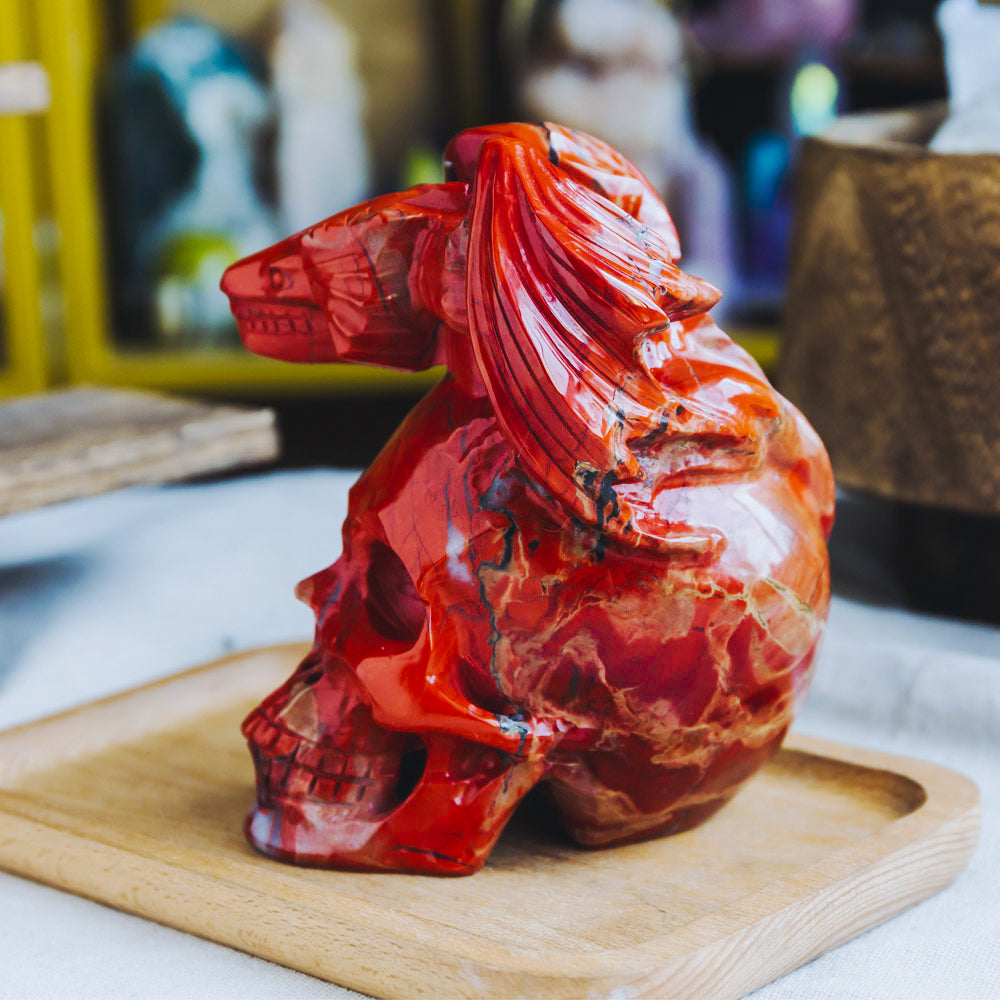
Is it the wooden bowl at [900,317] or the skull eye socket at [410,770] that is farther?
the wooden bowl at [900,317]

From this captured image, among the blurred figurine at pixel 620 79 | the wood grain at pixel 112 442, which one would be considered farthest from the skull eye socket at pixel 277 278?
the blurred figurine at pixel 620 79

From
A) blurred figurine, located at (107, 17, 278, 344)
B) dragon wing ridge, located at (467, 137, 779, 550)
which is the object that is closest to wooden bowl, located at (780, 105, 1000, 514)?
dragon wing ridge, located at (467, 137, 779, 550)

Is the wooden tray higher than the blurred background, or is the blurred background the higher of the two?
the blurred background

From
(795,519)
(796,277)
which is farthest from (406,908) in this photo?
(796,277)

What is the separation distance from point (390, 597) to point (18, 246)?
1151 mm

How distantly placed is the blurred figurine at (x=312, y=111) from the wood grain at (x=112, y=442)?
63 cm

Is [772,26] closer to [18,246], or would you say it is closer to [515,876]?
[18,246]

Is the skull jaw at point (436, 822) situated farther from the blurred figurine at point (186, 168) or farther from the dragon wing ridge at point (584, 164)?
the blurred figurine at point (186, 168)

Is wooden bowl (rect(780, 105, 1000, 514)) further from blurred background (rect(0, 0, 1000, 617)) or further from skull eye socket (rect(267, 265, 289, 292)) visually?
blurred background (rect(0, 0, 1000, 617))

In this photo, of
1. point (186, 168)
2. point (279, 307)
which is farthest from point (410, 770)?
point (186, 168)

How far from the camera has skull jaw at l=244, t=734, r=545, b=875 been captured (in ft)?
1.59

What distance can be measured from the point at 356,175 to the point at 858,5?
0.60 metres

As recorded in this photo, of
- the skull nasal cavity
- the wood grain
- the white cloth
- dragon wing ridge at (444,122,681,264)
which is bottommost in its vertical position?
the white cloth

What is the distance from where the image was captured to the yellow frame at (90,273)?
150cm
